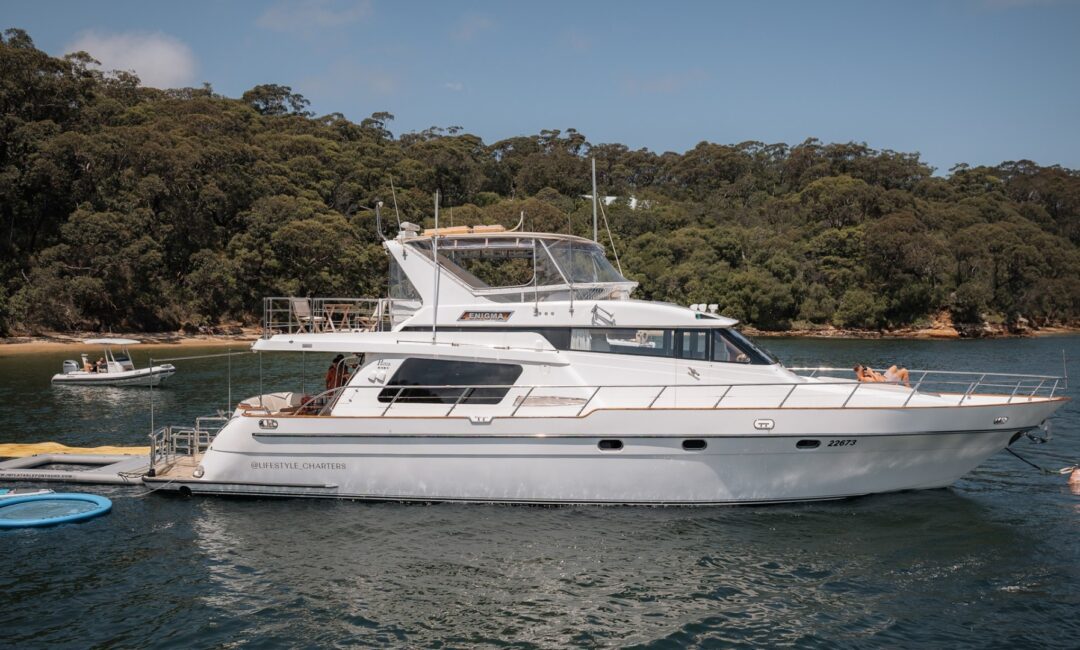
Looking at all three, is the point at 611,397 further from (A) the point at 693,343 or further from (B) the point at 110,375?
(B) the point at 110,375

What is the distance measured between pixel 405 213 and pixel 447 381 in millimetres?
58797

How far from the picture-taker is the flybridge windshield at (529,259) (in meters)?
12.7

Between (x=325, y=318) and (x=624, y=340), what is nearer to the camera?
(x=624, y=340)

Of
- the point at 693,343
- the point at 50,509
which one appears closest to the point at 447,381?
the point at 693,343

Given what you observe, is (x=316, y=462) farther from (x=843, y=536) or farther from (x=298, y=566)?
(x=843, y=536)

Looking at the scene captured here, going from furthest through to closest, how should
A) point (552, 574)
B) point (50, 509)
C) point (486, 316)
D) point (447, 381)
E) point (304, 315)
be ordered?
point (304, 315) → point (486, 316) → point (447, 381) → point (50, 509) → point (552, 574)

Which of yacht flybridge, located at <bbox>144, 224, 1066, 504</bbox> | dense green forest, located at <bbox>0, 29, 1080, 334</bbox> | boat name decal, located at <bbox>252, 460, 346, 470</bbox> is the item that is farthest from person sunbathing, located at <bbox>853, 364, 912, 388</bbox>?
dense green forest, located at <bbox>0, 29, 1080, 334</bbox>

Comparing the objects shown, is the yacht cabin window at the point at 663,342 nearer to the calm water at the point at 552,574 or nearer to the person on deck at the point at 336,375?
the calm water at the point at 552,574

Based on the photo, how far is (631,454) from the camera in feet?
36.2

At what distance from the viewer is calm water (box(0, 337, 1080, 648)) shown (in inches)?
309

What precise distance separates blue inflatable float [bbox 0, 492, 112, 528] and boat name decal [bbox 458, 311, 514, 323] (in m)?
5.98

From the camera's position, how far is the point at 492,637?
25.3 ft

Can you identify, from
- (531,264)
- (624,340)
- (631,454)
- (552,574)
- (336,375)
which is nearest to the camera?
(552,574)

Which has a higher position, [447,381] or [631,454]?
[447,381]
